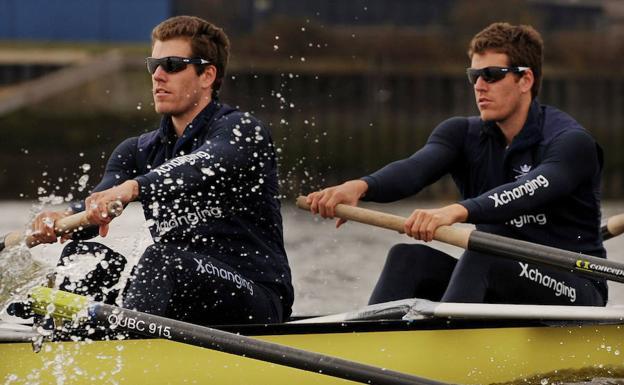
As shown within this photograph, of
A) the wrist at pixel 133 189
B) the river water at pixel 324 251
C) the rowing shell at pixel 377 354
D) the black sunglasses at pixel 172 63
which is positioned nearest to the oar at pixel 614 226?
the rowing shell at pixel 377 354

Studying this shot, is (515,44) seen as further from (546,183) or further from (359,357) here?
(359,357)

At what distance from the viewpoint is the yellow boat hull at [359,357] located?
4.52 metres

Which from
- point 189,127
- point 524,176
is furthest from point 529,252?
point 189,127

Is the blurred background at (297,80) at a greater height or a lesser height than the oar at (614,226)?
lesser

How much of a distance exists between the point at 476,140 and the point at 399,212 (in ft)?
43.0

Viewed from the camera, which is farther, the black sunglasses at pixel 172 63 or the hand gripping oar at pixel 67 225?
the black sunglasses at pixel 172 63

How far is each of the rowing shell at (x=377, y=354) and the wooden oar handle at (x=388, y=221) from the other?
0.95 feet

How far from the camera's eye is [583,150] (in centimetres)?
528

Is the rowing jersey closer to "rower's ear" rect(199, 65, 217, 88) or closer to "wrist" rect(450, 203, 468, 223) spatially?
"wrist" rect(450, 203, 468, 223)

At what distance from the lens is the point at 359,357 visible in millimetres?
4848

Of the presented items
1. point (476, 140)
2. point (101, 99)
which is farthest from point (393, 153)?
point (476, 140)

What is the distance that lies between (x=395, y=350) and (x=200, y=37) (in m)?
1.50

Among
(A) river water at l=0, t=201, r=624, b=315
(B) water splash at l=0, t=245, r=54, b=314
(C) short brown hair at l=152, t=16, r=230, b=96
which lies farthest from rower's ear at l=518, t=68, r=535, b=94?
(B) water splash at l=0, t=245, r=54, b=314

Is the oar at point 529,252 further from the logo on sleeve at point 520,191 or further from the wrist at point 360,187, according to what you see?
the wrist at point 360,187
